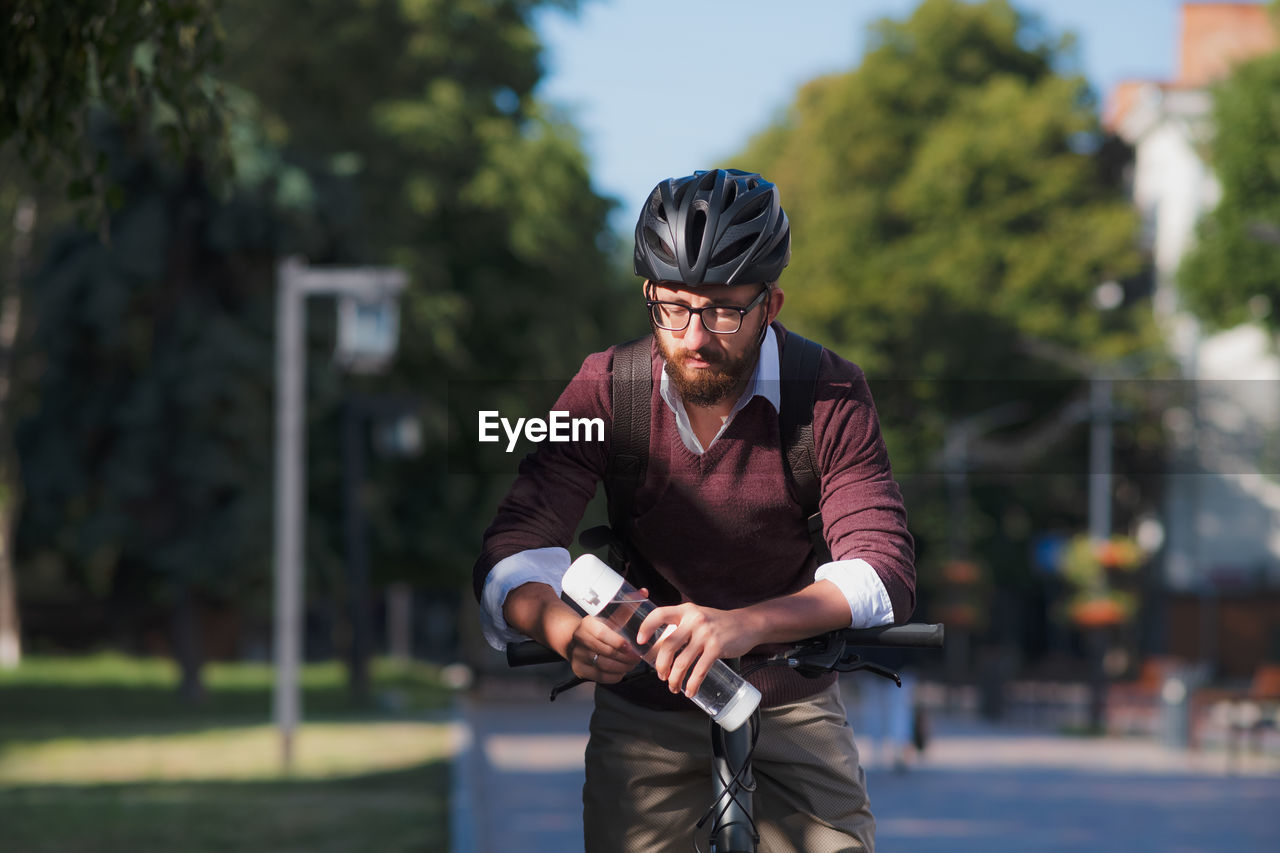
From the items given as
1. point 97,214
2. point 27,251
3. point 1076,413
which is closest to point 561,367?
point 27,251

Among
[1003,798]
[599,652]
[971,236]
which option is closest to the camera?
[599,652]

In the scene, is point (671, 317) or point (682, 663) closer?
point (682, 663)

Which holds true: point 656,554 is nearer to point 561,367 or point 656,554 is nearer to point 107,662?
point 561,367

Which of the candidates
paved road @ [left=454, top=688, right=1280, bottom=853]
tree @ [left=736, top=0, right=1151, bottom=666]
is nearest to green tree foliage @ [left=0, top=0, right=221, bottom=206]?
paved road @ [left=454, top=688, right=1280, bottom=853]

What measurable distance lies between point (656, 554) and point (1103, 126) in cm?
4653

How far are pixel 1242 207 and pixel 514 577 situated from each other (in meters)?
37.4

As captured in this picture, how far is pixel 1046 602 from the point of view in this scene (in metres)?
53.3

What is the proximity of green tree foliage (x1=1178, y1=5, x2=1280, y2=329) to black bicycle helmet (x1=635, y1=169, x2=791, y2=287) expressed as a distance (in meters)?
35.9

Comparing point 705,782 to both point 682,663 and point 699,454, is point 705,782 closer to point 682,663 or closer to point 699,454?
point 699,454

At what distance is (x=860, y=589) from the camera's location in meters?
2.98

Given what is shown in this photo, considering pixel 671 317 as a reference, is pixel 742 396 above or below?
below

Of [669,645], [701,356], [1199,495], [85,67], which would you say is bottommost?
[669,645]

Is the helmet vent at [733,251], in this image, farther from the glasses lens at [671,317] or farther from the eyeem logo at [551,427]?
the eyeem logo at [551,427]

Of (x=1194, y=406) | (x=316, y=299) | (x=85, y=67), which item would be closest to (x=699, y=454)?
(x=85, y=67)
